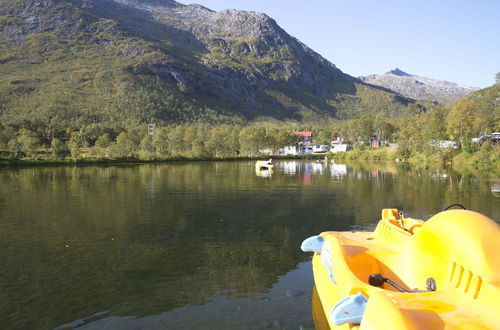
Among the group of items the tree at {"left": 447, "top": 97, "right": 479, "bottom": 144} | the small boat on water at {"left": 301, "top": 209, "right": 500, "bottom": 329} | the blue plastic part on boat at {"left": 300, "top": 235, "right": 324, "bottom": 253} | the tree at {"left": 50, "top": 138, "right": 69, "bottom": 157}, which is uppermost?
the tree at {"left": 447, "top": 97, "right": 479, "bottom": 144}

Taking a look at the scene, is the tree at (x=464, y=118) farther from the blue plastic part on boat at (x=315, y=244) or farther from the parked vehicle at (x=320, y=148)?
the parked vehicle at (x=320, y=148)

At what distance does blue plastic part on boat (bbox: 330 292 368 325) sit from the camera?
5137mm

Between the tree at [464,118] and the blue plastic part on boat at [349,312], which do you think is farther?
the tree at [464,118]

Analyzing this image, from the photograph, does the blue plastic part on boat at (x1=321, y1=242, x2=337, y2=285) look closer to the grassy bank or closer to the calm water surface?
the calm water surface

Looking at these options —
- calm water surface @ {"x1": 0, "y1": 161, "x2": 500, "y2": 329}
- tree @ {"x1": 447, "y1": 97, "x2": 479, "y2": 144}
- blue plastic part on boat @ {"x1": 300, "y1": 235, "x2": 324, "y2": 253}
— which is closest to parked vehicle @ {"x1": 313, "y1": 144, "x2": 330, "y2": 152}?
tree @ {"x1": 447, "y1": 97, "x2": 479, "y2": 144}

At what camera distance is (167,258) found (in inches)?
495

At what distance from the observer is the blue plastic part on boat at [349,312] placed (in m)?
5.14

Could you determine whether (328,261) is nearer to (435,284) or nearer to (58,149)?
(435,284)

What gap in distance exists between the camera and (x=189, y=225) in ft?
58.0

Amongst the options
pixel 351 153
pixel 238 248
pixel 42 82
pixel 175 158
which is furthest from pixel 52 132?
pixel 238 248

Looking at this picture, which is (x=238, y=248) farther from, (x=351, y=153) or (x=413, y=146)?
(x=351, y=153)

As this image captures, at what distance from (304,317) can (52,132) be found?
4120 inches

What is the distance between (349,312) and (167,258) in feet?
27.9

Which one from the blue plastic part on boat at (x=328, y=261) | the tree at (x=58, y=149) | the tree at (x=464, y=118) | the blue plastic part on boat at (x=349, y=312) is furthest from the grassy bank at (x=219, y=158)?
the blue plastic part on boat at (x=349, y=312)
